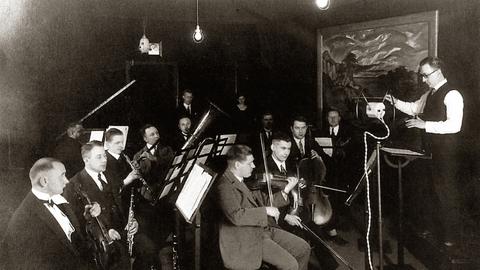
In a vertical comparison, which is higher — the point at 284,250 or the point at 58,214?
the point at 58,214

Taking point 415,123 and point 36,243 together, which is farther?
point 415,123

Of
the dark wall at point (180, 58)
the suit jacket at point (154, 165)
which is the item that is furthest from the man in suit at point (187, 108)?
the suit jacket at point (154, 165)

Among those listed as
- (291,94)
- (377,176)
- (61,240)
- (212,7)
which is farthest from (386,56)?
(61,240)

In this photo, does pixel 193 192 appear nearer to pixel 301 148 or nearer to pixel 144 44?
pixel 301 148

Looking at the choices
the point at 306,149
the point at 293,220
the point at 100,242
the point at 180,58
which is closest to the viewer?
the point at 100,242

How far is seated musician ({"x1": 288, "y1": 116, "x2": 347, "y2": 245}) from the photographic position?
14.9ft

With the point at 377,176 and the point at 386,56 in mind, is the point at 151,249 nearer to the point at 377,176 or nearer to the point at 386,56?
the point at 377,176

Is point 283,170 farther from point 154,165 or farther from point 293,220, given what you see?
point 154,165

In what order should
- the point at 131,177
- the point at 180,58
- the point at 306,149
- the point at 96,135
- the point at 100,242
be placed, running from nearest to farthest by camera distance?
the point at 100,242, the point at 131,177, the point at 96,135, the point at 306,149, the point at 180,58

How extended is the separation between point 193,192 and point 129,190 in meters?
1.27

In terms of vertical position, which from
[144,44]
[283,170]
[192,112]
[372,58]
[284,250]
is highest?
[144,44]

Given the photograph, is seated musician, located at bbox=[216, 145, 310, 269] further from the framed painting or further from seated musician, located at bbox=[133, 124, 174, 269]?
the framed painting

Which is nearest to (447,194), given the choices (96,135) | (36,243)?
(36,243)

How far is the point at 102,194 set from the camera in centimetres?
341
